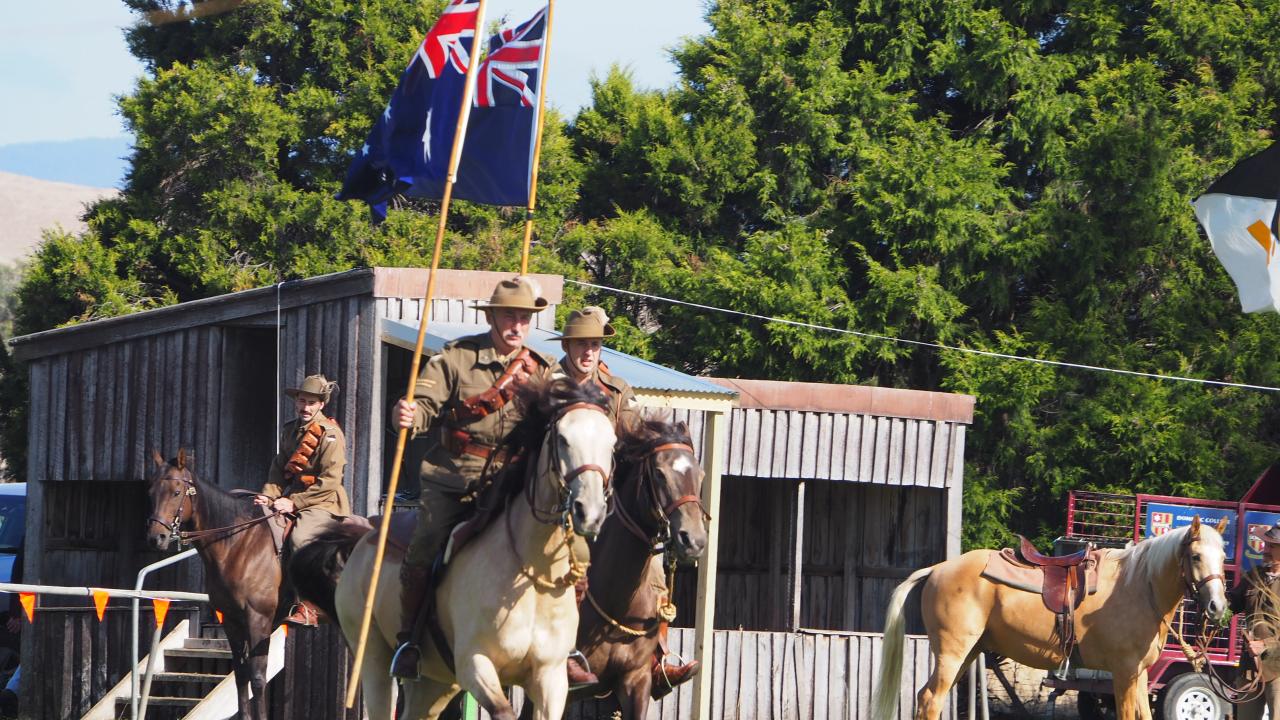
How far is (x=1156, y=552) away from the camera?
38.7ft

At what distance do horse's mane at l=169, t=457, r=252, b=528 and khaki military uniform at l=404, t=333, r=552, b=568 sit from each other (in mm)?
4662

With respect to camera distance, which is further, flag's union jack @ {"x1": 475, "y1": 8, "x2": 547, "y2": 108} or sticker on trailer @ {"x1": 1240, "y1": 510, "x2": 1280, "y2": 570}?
sticker on trailer @ {"x1": 1240, "y1": 510, "x2": 1280, "y2": 570}

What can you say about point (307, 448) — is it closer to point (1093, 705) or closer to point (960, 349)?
point (1093, 705)

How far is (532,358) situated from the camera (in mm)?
8188

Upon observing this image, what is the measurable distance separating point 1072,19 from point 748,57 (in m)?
4.99

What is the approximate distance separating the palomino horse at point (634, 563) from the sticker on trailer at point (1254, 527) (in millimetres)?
8197

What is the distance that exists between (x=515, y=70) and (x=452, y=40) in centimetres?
118

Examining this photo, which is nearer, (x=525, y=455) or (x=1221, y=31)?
(x=525, y=455)

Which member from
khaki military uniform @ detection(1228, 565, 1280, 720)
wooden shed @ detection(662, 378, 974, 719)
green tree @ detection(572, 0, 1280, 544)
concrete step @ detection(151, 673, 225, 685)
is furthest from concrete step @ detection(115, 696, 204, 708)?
green tree @ detection(572, 0, 1280, 544)

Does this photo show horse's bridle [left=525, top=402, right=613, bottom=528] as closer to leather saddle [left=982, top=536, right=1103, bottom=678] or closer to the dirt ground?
leather saddle [left=982, top=536, right=1103, bottom=678]

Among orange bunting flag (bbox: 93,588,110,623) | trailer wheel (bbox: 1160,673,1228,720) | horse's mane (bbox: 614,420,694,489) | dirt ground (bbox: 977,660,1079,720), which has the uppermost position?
horse's mane (bbox: 614,420,694,489)

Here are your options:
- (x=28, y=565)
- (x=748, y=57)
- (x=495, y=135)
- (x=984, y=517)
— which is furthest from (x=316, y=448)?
(x=748, y=57)

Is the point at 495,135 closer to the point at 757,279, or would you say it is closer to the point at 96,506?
the point at 96,506

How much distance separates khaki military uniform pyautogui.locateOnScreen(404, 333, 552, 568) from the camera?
25.6ft
